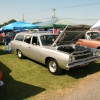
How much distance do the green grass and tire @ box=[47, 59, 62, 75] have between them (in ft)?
0.53

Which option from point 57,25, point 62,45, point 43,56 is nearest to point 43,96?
point 43,56

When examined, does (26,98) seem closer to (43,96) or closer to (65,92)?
(43,96)

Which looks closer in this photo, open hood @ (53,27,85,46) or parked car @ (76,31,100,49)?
open hood @ (53,27,85,46)

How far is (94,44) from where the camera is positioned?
33.6 feet

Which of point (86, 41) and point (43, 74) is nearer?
point (43, 74)

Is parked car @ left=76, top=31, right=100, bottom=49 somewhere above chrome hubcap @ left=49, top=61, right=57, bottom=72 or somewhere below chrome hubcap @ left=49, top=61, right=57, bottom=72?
above

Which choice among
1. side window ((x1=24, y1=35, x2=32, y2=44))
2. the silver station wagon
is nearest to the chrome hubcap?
the silver station wagon

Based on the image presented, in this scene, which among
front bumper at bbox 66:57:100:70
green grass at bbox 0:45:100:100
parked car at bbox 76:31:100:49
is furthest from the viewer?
parked car at bbox 76:31:100:49

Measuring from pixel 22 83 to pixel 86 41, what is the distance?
6.60m

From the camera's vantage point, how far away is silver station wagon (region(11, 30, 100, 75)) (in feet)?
19.0

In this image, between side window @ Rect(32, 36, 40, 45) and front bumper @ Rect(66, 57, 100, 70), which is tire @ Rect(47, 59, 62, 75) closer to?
front bumper @ Rect(66, 57, 100, 70)

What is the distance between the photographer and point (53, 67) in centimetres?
640

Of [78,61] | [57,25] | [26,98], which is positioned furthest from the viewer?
[57,25]

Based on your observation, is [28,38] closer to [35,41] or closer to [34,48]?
[35,41]
